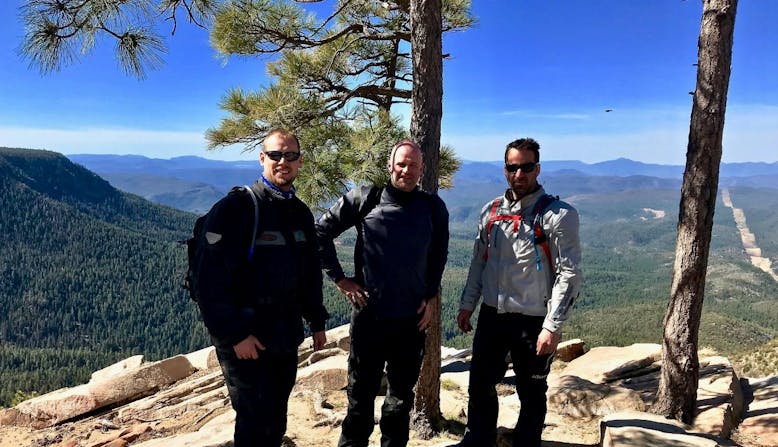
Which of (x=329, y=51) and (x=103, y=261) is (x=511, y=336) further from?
(x=103, y=261)

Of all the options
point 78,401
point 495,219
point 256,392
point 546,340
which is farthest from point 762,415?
point 78,401

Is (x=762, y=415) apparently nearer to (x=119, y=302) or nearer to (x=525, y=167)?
(x=525, y=167)

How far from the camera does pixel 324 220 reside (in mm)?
3678

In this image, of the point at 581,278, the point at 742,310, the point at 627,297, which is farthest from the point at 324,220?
the point at 627,297

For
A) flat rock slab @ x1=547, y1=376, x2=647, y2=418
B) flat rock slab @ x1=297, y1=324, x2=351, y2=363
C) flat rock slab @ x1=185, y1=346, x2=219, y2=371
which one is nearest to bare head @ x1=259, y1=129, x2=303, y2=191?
flat rock slab @ x1=547, y1=376, x2=647, y2=418

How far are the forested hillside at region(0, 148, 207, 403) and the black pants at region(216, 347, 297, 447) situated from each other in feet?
290

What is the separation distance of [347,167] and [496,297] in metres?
4.16

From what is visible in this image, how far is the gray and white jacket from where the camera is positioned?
10.8 feet

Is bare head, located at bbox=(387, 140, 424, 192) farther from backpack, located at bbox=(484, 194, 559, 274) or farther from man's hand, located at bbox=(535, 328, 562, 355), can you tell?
man's hand, located at bbox=(535, 328, 562, 355)

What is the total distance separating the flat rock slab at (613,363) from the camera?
23.7ft

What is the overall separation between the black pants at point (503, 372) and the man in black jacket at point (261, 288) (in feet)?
Answer: 4.79

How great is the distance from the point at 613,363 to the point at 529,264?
17.3ft

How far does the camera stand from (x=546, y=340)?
3.29 meters

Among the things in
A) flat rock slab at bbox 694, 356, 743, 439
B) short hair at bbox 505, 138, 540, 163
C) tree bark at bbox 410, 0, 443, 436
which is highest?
tree bark at bbox 410, 0, 443, 436
